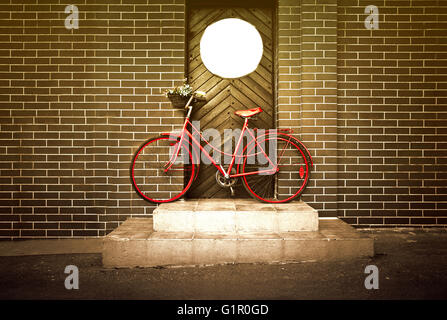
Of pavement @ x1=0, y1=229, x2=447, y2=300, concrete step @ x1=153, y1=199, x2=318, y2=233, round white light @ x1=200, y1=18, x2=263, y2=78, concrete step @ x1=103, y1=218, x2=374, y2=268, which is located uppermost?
round white light @ x1=200, y1=18, x2=263, y2=78

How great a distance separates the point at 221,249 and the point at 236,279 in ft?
1.48

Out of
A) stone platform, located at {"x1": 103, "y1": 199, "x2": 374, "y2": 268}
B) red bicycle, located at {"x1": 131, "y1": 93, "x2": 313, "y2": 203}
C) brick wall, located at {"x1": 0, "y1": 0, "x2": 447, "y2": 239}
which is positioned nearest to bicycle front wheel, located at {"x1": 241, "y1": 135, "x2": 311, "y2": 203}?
red bicycle, located at {"x1": 131, "y1": 93, "x2": 313, "y2": 203}

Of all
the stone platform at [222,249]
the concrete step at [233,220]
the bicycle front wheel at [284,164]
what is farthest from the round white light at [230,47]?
the stone platform at [222,249]

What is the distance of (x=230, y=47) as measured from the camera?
478 cm

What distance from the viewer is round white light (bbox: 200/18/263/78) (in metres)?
4.78

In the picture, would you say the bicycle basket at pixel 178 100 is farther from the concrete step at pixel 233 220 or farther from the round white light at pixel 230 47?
the concrete step at pixel 233 220

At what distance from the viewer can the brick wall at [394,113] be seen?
4.61 metres

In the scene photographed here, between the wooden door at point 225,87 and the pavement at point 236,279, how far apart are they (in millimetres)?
1826

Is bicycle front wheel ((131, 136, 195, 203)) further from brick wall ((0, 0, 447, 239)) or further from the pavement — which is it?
the pavement

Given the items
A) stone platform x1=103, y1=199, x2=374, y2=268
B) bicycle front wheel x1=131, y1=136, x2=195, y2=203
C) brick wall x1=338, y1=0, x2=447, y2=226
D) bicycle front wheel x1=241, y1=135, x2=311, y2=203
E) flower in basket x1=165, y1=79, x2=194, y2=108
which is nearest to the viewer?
stone platform x1=103, y1=199, x2=374, y2=268

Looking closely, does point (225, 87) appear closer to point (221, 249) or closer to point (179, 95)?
point (179, 95)

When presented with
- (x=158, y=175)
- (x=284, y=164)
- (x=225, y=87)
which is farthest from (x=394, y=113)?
(x=158, y=175)

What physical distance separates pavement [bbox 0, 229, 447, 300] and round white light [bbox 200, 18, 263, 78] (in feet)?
9.75
